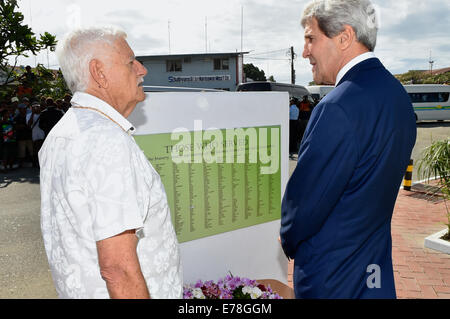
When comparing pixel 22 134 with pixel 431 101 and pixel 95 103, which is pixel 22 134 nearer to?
pixel 95 103

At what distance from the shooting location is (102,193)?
1119mm

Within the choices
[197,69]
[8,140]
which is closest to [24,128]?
[8,140]

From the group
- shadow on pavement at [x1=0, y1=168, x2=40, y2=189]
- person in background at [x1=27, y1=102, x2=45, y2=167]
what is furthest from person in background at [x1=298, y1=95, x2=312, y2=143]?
shadow on pavement at [x1=0, y1=168, x2=40, y2=189]

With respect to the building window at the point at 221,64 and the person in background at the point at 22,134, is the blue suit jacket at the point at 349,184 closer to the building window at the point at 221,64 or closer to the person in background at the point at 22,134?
the person in background at the point at 22,134

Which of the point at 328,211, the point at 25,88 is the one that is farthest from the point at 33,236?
the point at 25,88

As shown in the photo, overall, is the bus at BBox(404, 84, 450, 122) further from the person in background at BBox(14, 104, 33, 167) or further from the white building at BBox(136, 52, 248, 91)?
the person in background at BBox(14, 104, 33, 167)

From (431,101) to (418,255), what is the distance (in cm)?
2466

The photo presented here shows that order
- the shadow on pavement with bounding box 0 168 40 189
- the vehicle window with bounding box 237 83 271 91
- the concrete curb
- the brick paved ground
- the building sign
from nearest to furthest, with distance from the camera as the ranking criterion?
1. the brick paved ground
2. the concrete curb
3. the shadow on pavement with bounding box 0 168 40 189
4. the vehicle window with bounding box 237 83 271 91
5. the building sign

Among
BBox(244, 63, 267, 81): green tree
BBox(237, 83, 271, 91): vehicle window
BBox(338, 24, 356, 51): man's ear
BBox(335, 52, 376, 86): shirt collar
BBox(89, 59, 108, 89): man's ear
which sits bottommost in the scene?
BBox(89, 59, 108, 89): man's ear

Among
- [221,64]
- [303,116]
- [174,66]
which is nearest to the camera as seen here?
[303,116]

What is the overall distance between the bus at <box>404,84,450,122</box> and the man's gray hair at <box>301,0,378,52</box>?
2681 centimetres

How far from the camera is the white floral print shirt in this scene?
3.68 ft

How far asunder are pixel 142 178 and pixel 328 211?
0.78m
